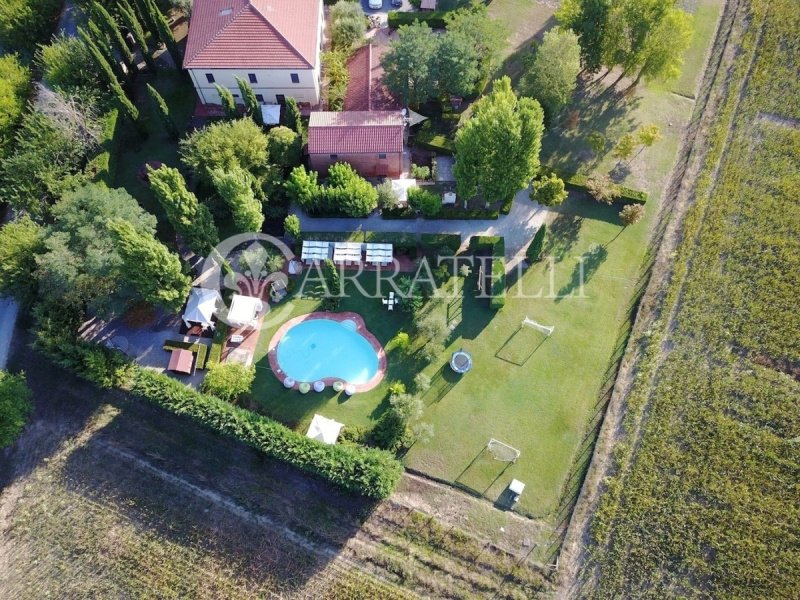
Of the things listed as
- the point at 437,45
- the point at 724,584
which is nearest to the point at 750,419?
the point at 724,584

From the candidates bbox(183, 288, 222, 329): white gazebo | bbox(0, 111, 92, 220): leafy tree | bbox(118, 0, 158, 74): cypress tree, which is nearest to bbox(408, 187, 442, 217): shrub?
bbox(183, 288, 222, 329): white gazebo

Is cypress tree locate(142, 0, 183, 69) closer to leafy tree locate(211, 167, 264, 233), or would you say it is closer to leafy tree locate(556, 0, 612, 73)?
leafy tree locate(211, 167, 264, 233)

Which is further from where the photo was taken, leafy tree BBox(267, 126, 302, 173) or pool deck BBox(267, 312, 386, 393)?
leafy tree BBox(267, 126, 302, 173)

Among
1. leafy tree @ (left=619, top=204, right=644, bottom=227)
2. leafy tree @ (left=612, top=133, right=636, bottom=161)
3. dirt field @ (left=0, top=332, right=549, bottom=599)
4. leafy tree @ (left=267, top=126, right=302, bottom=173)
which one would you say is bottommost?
dirt field @ (left=0, top=332, right=549, bottom=599)

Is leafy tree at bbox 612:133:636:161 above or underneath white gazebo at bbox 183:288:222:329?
above

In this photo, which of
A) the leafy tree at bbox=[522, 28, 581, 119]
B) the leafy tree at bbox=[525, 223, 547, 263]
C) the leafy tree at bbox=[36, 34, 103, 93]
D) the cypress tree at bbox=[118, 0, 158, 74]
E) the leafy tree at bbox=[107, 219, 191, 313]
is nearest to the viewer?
the leafy tree at bbox=[107, 219, 191, 313]

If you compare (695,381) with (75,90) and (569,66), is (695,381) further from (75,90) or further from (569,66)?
(75,90)

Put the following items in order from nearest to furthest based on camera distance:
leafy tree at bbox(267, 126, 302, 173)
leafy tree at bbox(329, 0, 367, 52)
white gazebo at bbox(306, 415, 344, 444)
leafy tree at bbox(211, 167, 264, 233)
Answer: white gazebo at bbox(306, 415, 344, 444) < leafy tree at bbox(211, 167, 264, 233) < leafy tree at bbox(267, 126, 302, 173) < leafy tree at bbox(329, 0, 367, 52)
